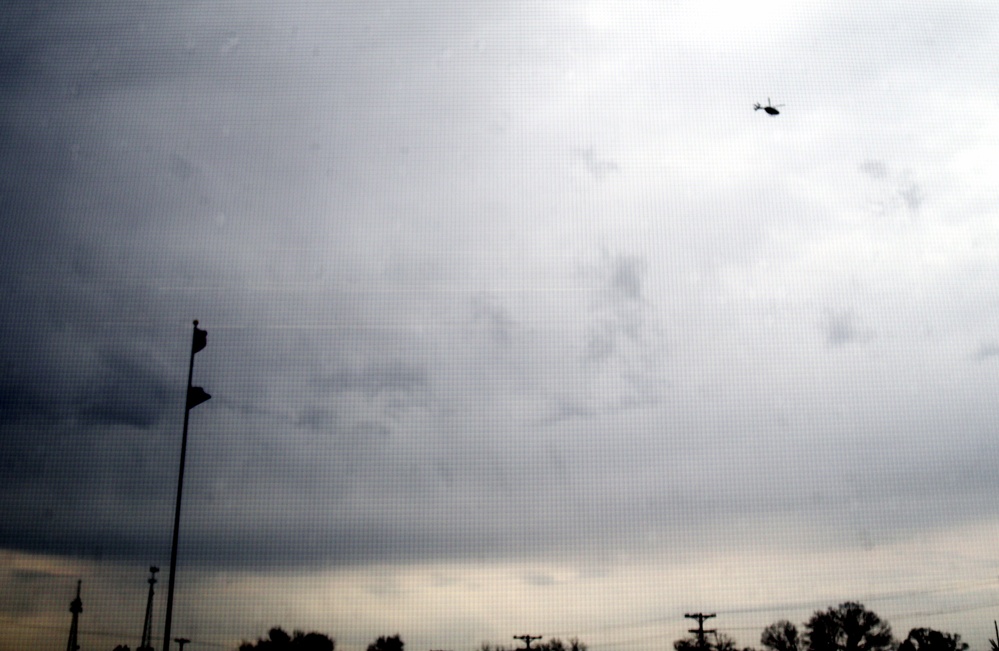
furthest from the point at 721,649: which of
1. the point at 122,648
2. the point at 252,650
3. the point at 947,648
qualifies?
the point at 122,648

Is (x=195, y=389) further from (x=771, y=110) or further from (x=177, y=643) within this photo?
(x=177, y=643)

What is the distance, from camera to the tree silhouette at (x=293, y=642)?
82.8 m

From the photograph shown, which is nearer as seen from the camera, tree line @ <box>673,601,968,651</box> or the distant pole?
the distant pole

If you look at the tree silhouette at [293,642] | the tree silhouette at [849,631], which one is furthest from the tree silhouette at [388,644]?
the tree silhouette at [849,631]

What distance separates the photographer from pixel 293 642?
84375mm

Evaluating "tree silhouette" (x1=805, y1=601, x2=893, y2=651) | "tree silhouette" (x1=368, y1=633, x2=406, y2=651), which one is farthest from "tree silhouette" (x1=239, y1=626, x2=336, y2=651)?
"tree silhouette" (x1=805, y1=601, x2=893, y2=651)

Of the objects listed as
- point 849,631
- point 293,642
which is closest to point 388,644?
point 293,642

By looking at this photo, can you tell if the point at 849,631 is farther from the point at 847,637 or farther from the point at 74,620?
the point at 74,620

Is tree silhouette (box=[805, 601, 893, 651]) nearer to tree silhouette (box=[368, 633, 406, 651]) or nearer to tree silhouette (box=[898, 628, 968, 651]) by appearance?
tree silhouette (box=[898, 628, 968, 651])

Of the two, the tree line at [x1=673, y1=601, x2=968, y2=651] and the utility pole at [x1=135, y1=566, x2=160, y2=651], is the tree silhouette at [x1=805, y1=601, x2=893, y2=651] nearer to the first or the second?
the tree line at [x1=673, y1=601, x2=968, y2=651]

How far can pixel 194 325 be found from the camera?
26000 millimetres

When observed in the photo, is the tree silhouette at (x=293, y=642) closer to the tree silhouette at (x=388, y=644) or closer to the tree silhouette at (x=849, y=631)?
the tree silhouette at (x=388, y=644)

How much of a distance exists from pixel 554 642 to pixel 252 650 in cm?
4792

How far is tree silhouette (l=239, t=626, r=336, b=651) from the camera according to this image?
82812 millimetres
